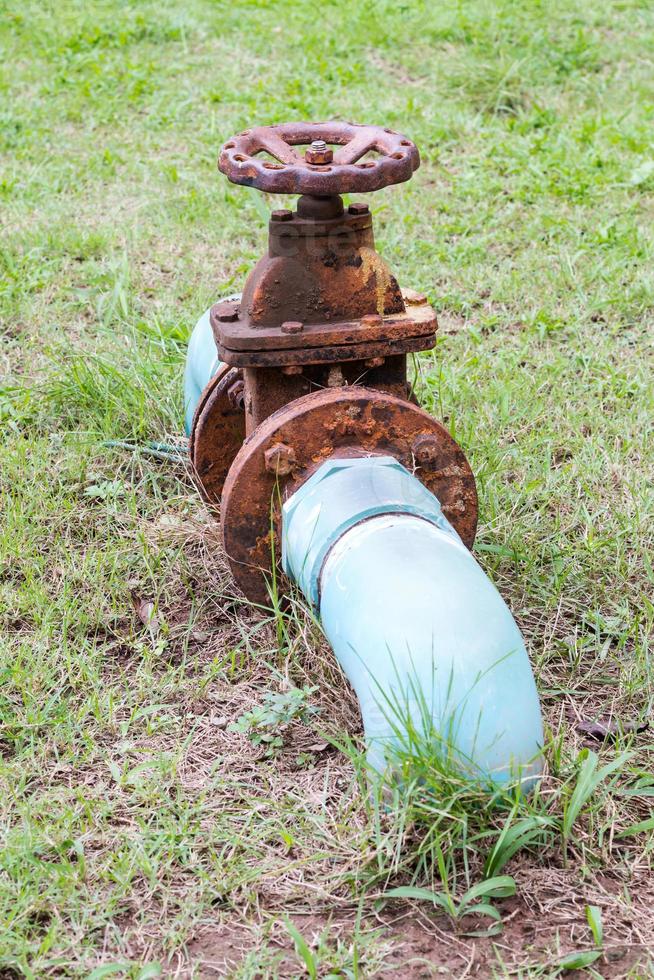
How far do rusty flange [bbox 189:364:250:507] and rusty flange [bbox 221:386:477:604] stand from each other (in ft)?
1.12

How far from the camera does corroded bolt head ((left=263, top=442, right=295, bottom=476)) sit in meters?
2.37

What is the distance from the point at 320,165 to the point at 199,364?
2.70ft

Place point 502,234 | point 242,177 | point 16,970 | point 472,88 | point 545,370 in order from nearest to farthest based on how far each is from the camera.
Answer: point 16,970 → point 242,177 → point 545,370 → point 502,234 → point 472,88


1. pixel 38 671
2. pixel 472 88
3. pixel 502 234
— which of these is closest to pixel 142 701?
pixel 38 671

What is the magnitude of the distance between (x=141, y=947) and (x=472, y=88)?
5003mm

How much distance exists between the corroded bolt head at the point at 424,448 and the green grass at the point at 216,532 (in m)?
0.45

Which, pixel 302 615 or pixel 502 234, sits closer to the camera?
pixel 302 615

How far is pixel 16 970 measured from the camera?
5.89 feet

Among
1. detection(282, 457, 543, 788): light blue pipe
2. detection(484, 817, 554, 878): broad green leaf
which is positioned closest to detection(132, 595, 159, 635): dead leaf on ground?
detection(282, 457, 543, 788): light blue pipe

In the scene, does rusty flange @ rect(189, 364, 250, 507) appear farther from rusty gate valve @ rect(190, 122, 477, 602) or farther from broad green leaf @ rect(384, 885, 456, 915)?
broad green leaf @ rect(384, 885, 456, 915)

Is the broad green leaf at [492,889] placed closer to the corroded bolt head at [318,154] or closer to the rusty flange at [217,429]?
the rusty flange at [217,429]

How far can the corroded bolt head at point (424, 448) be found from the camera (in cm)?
245

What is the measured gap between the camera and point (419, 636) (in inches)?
76.0

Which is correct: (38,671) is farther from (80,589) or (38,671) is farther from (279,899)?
(279,899)
